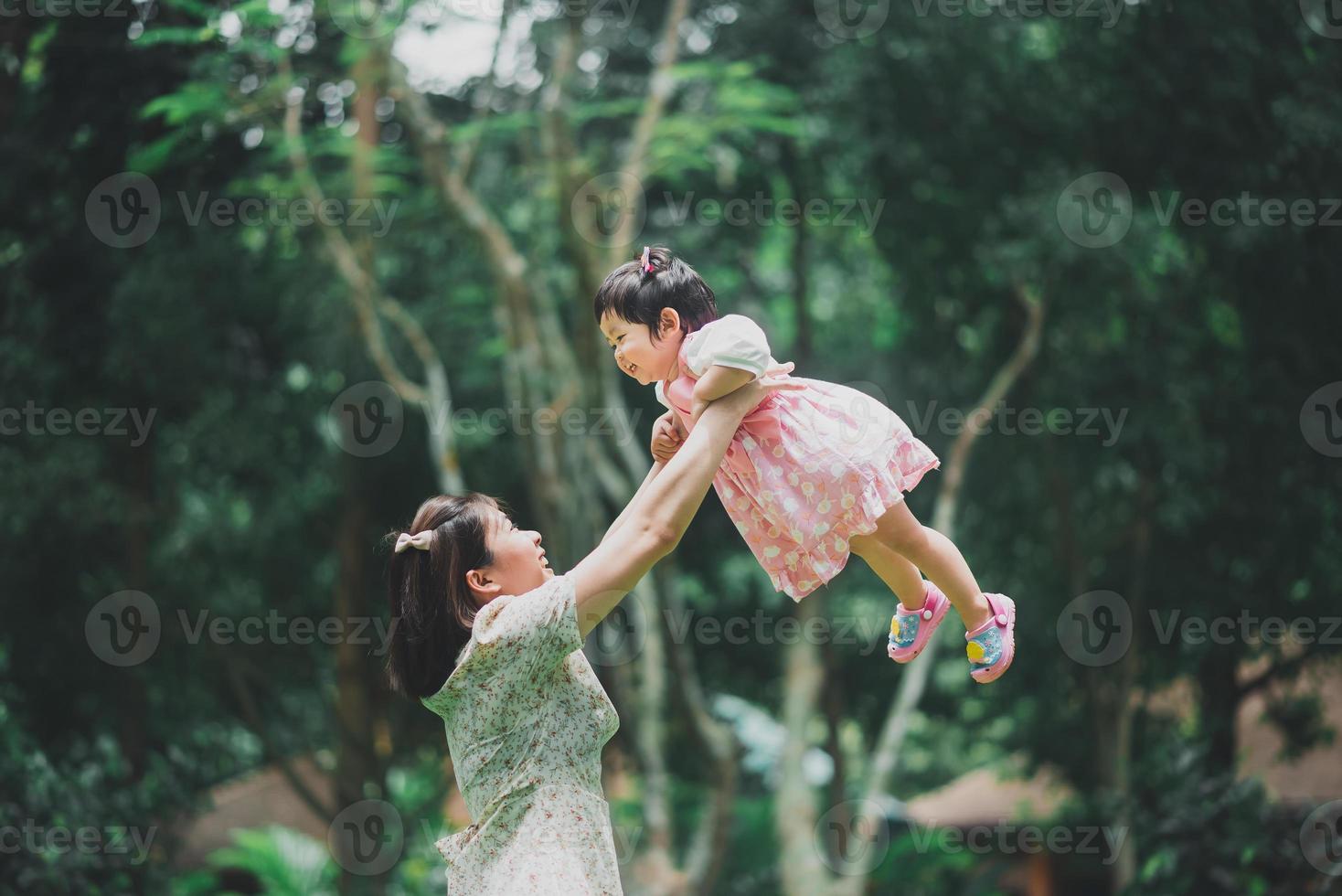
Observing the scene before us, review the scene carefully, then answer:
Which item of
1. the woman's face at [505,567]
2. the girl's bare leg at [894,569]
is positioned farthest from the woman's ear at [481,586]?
the girl's bare leg at [894,569]

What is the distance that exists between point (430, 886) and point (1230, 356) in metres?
6.71

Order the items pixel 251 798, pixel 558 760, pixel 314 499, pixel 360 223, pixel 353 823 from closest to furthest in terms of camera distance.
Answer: pixel 558 760, pixel 360 223, pixel 353 823, pixel 314 499, pixel 251 798

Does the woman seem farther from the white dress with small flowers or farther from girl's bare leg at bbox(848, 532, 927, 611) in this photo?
girl's bare leg at bbox(848, 532, 927, 611)

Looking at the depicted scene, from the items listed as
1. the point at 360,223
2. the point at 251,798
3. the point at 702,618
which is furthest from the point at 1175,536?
the point at 251,798

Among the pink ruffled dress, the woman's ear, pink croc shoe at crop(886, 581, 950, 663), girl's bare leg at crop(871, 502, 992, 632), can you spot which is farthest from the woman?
pink croc shoe at crop(886, 581, 950, 663)

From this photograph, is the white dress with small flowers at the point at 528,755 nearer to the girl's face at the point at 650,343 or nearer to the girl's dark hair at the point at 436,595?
the girl's dark hair at the point at 436,595

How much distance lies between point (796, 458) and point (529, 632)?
534mm

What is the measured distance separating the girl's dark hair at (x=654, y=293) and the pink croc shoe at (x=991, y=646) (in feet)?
2.36

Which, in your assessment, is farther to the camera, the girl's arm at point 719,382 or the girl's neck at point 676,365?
the girl's neck at point 676,365

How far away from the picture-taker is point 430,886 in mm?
9703

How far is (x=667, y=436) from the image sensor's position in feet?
7.14

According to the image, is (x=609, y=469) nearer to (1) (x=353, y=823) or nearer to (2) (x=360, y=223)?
(2) (x=360, y=223)

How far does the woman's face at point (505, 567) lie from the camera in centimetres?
196

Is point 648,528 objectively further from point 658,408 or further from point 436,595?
point 658,408
